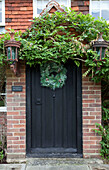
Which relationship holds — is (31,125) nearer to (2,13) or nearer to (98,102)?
(98,102)

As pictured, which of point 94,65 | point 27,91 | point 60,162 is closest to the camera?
point 94,65

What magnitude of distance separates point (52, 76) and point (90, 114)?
128 cm

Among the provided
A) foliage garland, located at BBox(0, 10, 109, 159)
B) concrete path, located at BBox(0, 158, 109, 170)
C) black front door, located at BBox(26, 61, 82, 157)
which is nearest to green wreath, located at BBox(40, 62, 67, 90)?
black front door, located at BBox(26, 61, 82, 157)

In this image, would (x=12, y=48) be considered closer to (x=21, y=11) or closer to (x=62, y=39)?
(x=62, y=39)

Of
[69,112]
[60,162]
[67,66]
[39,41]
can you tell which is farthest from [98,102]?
[39,41]

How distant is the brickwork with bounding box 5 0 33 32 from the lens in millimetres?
4099

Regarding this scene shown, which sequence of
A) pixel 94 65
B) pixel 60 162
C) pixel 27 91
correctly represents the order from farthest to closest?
pixel 27 91, pixel 60 162, pixel 94 65

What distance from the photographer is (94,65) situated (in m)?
3.51

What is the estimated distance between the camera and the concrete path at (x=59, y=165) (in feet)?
11.7

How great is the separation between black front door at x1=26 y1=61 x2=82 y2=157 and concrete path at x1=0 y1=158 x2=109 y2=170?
13.2 inches

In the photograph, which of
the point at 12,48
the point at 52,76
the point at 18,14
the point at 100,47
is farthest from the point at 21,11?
the point at 100,47

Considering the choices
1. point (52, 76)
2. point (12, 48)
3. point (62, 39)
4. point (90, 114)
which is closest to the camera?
point (12, 48)

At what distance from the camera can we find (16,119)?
396 cm

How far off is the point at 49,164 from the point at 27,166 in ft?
1.58
